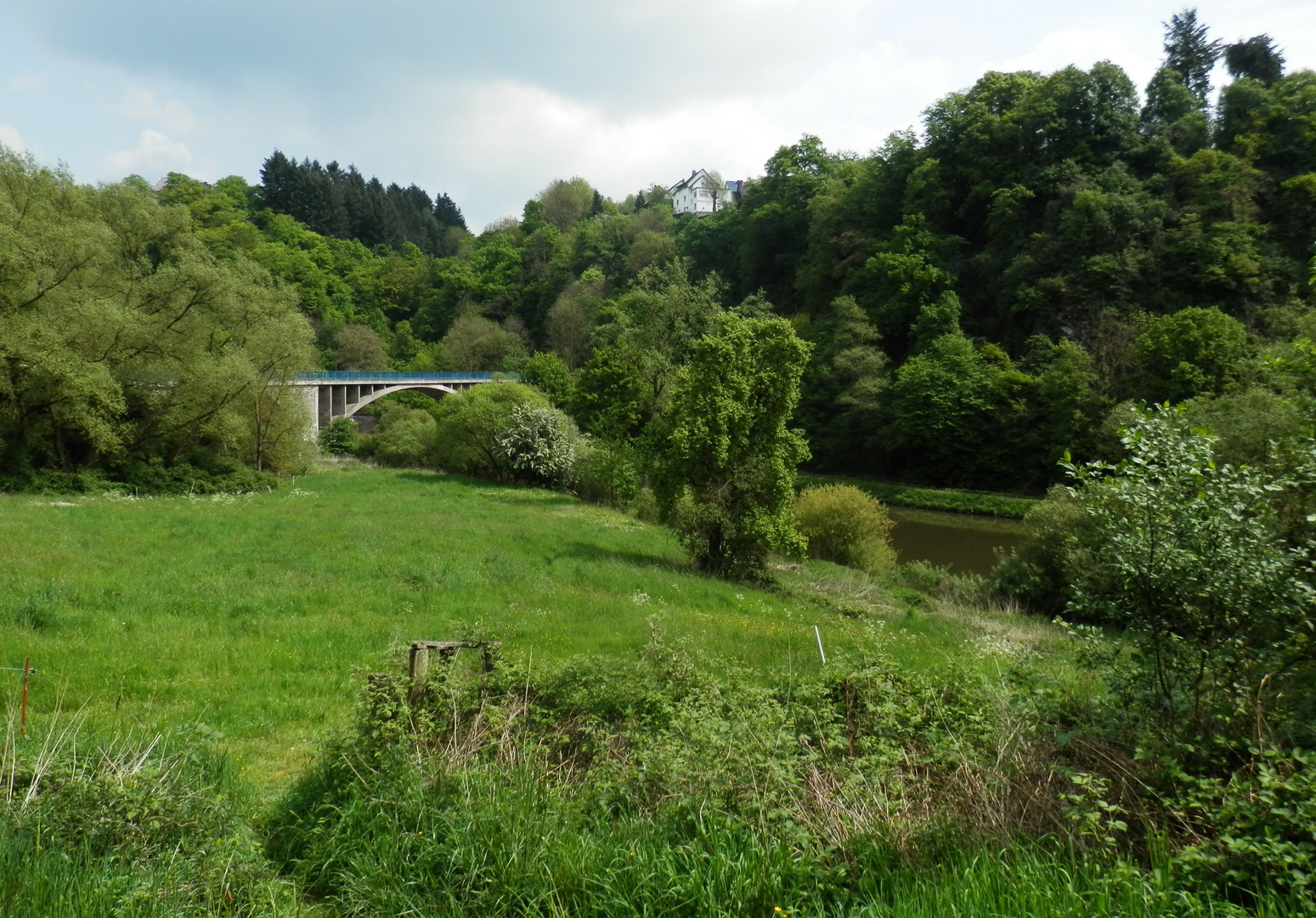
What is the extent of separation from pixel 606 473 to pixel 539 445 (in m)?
11.6

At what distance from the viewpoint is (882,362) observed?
5453cm

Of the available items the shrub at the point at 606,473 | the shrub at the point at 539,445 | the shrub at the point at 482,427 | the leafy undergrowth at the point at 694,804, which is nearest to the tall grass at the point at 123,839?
the leafy undergrowth at the point at 694,804

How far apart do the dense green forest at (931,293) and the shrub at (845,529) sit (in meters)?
9.59

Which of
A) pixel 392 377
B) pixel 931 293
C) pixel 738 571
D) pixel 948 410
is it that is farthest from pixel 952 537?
pixel 392 377

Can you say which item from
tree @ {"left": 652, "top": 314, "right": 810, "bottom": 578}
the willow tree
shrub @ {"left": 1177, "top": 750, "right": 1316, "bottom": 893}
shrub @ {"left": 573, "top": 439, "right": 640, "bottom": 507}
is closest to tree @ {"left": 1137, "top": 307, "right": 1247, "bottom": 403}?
tree @ {"left": 652, "top": 314, "right": 810, "bottom": 578}

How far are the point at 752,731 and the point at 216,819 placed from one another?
374 centimetres

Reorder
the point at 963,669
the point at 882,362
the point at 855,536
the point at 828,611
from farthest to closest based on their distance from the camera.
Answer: the point at 882,362
the point at 855,536
the point at 828,611
the point at 963,669

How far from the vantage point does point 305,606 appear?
43.5 ft

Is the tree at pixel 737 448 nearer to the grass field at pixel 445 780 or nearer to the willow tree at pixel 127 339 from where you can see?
the grass field at pixel 445 780

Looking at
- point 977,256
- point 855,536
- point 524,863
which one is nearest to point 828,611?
point 855,536

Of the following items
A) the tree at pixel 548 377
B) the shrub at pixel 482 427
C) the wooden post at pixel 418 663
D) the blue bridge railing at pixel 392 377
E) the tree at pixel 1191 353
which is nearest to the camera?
the wooden post at pixel 418 663

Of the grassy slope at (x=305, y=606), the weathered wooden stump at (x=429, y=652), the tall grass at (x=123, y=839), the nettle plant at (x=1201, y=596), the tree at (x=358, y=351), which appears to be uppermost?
the tree at (x=358, y=351)

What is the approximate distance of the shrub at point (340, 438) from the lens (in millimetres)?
62281

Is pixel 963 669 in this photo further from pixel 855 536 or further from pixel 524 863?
pixel 855 536
